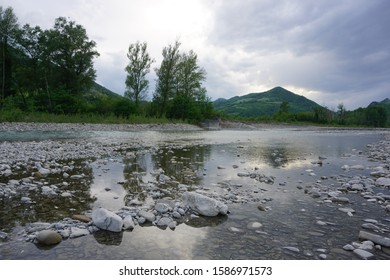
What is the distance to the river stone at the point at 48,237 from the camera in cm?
359

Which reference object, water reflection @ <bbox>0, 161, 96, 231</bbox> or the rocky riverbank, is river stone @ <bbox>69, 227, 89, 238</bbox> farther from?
the rocky riverbank

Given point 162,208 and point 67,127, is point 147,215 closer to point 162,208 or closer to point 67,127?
point 162,208

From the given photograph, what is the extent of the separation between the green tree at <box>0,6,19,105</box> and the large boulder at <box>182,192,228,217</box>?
46582 mm

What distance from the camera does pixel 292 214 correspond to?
16.4 ft

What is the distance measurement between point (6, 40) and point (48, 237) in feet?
176

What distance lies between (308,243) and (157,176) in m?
5.23

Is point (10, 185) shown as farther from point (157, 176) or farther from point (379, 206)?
point (379, 206)

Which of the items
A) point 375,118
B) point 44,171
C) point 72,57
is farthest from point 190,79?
point 375,118

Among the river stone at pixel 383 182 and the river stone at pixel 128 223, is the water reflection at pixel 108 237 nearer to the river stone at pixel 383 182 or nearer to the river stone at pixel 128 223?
the river stone at pixel 128 223

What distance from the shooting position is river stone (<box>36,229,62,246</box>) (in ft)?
11.8

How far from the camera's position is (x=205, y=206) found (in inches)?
194

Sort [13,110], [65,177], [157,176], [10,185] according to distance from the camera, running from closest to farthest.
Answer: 1. [10,185]
2. [65,177]
3. [157,176]
4. [13,110]
